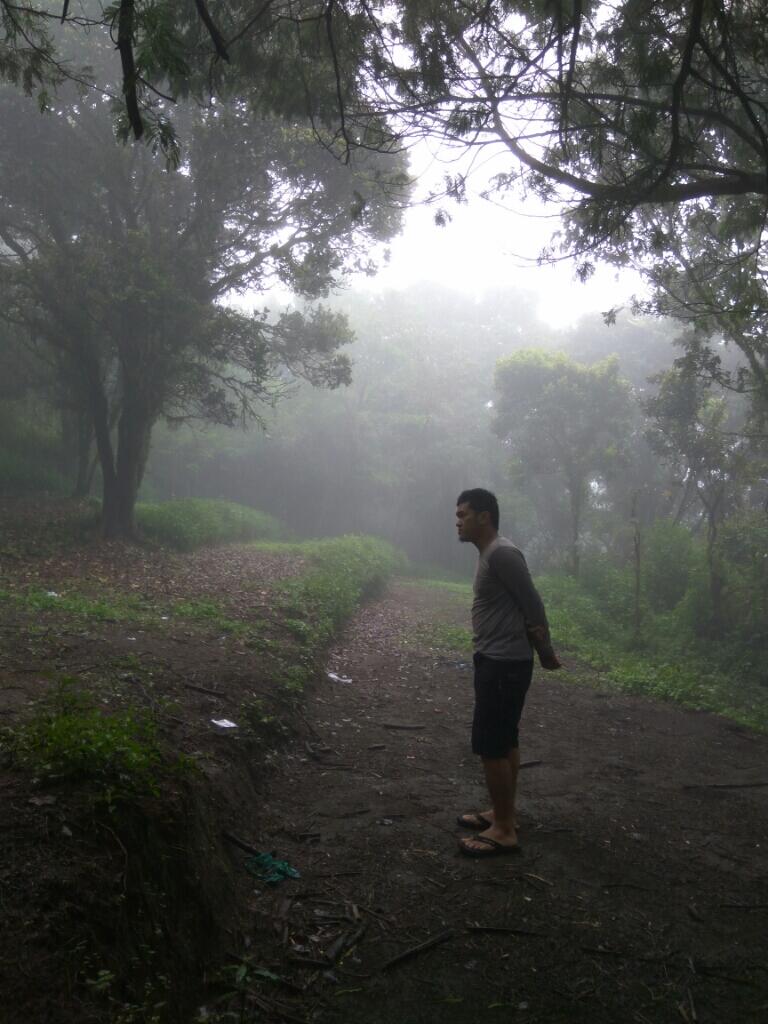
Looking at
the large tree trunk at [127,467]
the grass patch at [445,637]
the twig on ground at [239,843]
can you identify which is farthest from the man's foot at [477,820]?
the large tree trunk at [127,467]

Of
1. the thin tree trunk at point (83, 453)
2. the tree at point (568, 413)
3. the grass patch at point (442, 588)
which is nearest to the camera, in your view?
the thin tree trunk at point (83, 453)

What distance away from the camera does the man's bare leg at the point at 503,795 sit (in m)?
4.48

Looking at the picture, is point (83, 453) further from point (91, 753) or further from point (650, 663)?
point (91, 753)

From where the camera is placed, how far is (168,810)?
11.3ft

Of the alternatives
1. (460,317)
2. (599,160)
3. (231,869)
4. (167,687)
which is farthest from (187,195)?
(460,317)

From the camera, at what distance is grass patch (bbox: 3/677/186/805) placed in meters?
3.32

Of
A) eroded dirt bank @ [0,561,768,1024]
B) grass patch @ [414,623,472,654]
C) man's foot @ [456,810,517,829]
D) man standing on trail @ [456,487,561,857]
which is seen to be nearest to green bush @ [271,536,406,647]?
grass patch @ [414,623,472,654]

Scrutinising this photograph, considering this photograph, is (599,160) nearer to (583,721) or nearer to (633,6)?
(633,6)

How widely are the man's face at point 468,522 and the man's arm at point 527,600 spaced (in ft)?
0.94

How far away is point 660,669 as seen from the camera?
11.2 meters

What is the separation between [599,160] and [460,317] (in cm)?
4653

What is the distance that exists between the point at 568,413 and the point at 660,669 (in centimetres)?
2145

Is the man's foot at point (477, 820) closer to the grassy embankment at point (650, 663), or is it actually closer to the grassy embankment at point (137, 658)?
the grassy embankment at point (137, 658)

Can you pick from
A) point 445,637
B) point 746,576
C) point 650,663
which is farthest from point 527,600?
point 746,576
